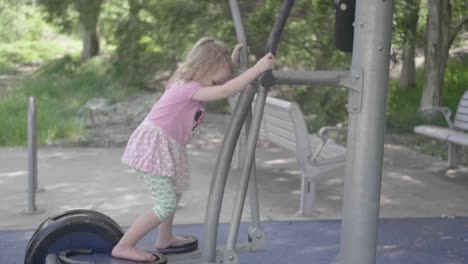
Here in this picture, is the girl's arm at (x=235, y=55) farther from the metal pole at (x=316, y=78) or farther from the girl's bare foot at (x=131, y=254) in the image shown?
the girl's bare foot at (x=131, y=254)

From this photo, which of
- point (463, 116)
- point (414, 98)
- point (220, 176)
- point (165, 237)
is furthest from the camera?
point (414, 98)

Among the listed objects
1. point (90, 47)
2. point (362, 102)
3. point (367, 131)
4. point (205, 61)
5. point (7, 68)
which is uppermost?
point (90, 47)

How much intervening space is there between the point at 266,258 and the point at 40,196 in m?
2.48

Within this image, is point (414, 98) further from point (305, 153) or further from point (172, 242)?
point (172, 242)

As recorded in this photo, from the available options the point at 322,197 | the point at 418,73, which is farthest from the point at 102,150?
the point at 418,73

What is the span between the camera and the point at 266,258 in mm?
4781

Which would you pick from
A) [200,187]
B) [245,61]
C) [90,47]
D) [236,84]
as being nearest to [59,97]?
[90,47]

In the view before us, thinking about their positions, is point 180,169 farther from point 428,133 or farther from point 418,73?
point 418,73

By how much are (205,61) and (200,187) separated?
3.26 metres

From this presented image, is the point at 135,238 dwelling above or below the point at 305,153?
below

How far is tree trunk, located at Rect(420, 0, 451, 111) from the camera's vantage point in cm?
1022

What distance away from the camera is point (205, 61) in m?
3.70

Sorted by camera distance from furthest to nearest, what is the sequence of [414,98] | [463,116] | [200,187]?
[414,98] < [463,116] < [200,187]

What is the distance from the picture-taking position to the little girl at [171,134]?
3.72 meters
